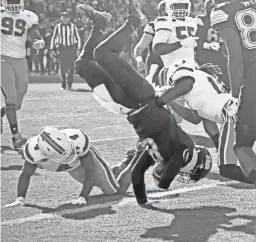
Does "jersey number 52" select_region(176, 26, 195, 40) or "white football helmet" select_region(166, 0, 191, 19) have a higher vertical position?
"white football helmet" select_region(166, 0, 191, 19)

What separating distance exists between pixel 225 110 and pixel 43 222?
1446 millimetres

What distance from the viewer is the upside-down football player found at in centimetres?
532

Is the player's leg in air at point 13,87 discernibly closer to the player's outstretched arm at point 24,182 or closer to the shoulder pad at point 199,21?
the shoulder pad at point 199,21

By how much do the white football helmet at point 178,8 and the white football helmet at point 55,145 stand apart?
103 inches

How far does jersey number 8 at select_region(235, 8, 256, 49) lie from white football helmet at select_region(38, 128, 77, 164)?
150 cm

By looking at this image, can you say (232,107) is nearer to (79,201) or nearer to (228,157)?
(228,157)

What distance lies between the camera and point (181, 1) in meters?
7.61

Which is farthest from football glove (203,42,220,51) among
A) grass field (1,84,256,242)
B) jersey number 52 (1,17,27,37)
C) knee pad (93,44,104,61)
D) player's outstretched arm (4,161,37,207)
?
player's outstretched arm (4,161,37,207)

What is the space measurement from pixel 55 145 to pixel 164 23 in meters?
2.81

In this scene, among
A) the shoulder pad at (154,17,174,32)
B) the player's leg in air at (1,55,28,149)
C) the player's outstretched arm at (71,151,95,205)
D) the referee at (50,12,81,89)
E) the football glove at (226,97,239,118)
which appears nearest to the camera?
the football glove at (226,97,239,118)

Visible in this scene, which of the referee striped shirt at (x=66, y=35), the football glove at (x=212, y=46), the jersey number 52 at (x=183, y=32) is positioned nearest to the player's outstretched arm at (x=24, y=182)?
the jersey number 52 at (x=183, y=32)

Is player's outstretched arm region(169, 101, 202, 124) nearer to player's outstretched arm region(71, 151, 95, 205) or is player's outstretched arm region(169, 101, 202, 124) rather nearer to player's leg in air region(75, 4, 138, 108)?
player's leg in air region(75, 4, 138, 108)

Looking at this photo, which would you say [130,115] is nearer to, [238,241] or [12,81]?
[238,241]

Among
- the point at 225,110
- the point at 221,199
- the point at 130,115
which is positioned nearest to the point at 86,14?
the point at 130,115
